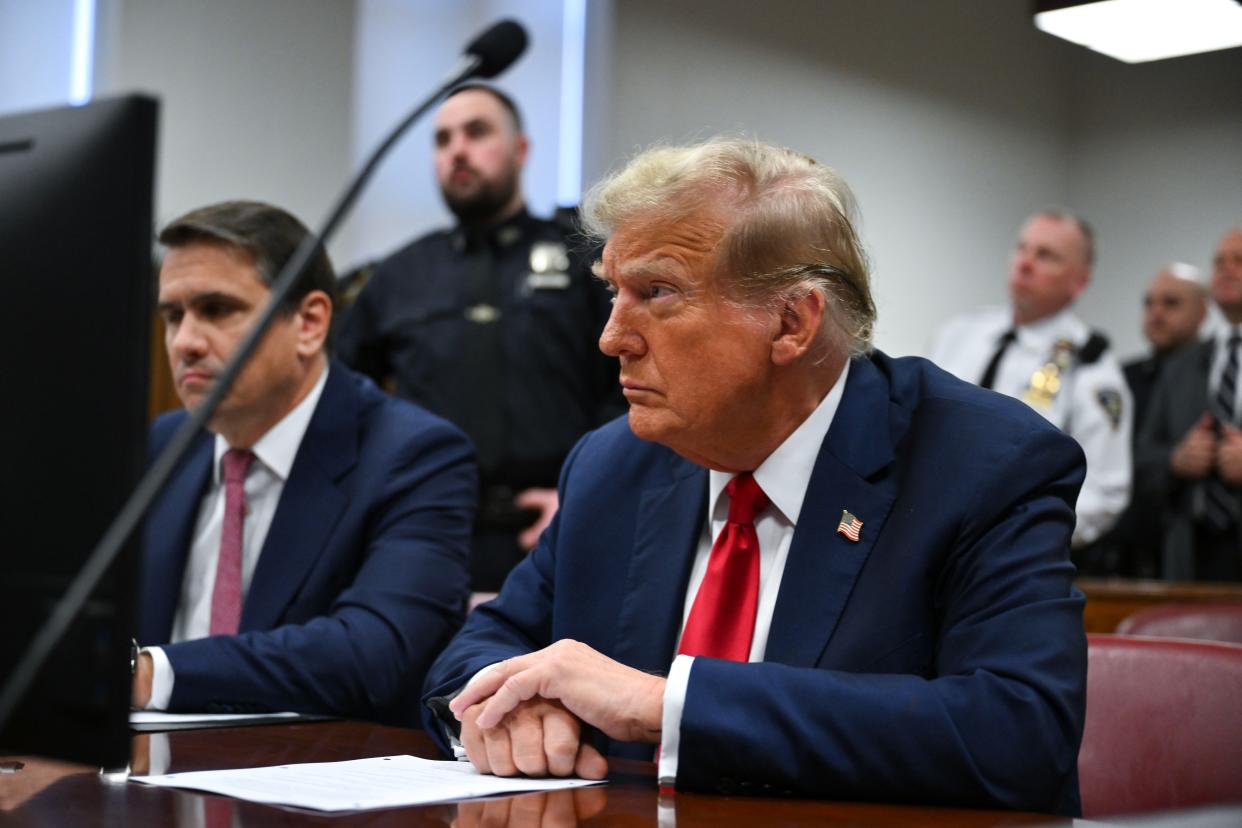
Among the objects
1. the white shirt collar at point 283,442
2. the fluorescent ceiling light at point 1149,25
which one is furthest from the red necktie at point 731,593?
the fluorescent ceiling light at point 1149,25

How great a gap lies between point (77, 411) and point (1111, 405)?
4065mm

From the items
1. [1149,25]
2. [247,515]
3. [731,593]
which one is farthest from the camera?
[1149,25]

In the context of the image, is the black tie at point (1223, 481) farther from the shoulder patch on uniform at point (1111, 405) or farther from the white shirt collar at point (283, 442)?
the white shirt collar at point (283, 442)

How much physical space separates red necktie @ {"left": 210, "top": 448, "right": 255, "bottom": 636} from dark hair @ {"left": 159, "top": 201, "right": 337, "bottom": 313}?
10.5 inches

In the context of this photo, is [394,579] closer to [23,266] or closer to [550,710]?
[550,710]

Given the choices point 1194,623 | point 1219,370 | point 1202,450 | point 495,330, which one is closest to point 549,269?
point 495,330

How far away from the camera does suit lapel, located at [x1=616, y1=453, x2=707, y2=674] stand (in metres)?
1.54

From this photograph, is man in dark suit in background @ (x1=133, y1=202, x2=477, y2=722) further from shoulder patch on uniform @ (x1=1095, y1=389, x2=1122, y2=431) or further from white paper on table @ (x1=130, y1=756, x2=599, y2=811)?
shoulder patch on uniform @ (x1=1095, y1=389, x2=1122, y2=431)

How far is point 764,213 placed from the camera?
5.00ft

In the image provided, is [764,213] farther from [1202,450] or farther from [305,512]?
[1202,450]

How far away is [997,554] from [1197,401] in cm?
410

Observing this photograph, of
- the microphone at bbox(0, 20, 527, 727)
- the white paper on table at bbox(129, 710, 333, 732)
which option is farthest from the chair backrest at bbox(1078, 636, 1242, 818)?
the microphone at bbox(0, 20, 527, 727)

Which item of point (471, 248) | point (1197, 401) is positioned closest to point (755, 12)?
point (1197, 401)

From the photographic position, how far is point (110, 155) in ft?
2.72
